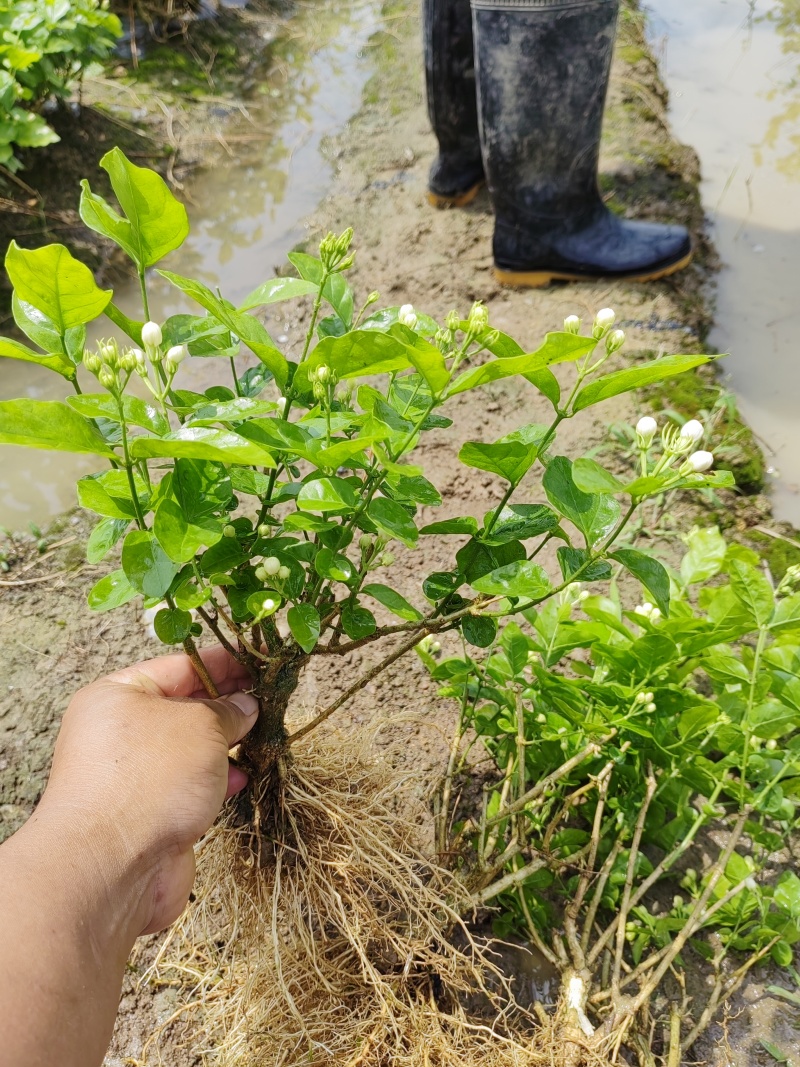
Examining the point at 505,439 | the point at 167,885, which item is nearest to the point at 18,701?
the point at 167,885

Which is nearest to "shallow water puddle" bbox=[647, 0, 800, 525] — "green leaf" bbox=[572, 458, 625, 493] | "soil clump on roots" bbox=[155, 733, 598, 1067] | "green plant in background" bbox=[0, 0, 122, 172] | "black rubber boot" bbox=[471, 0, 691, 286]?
"black rubber boot" bbox=[471, 0, 691, 286]

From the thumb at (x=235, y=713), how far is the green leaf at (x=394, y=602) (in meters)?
0.27

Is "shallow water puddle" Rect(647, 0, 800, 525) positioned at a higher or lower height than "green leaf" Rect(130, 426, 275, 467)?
lower

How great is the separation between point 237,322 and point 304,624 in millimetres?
297

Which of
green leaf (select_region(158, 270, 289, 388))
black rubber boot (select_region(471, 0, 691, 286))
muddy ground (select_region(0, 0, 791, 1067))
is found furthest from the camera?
black rubber boot (select_region(471, 0, 691, 286))

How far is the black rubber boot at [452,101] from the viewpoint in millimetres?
2510

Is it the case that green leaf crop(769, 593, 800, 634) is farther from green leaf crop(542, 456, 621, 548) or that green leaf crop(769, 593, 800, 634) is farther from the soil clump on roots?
the soil clump on roots

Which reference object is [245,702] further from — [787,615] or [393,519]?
[787,615]

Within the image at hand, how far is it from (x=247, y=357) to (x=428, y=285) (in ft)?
2.16

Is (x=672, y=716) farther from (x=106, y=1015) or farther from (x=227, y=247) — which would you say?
(x=227, y=247)

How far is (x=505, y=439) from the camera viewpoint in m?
0.81

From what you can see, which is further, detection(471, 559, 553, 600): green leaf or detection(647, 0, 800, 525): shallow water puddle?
detection(647, 0, 800, 525): shallow water puddle

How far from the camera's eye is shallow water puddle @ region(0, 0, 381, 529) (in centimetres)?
218

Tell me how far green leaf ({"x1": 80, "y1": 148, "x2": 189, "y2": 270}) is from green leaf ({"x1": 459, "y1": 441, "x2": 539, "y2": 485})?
33 cm
